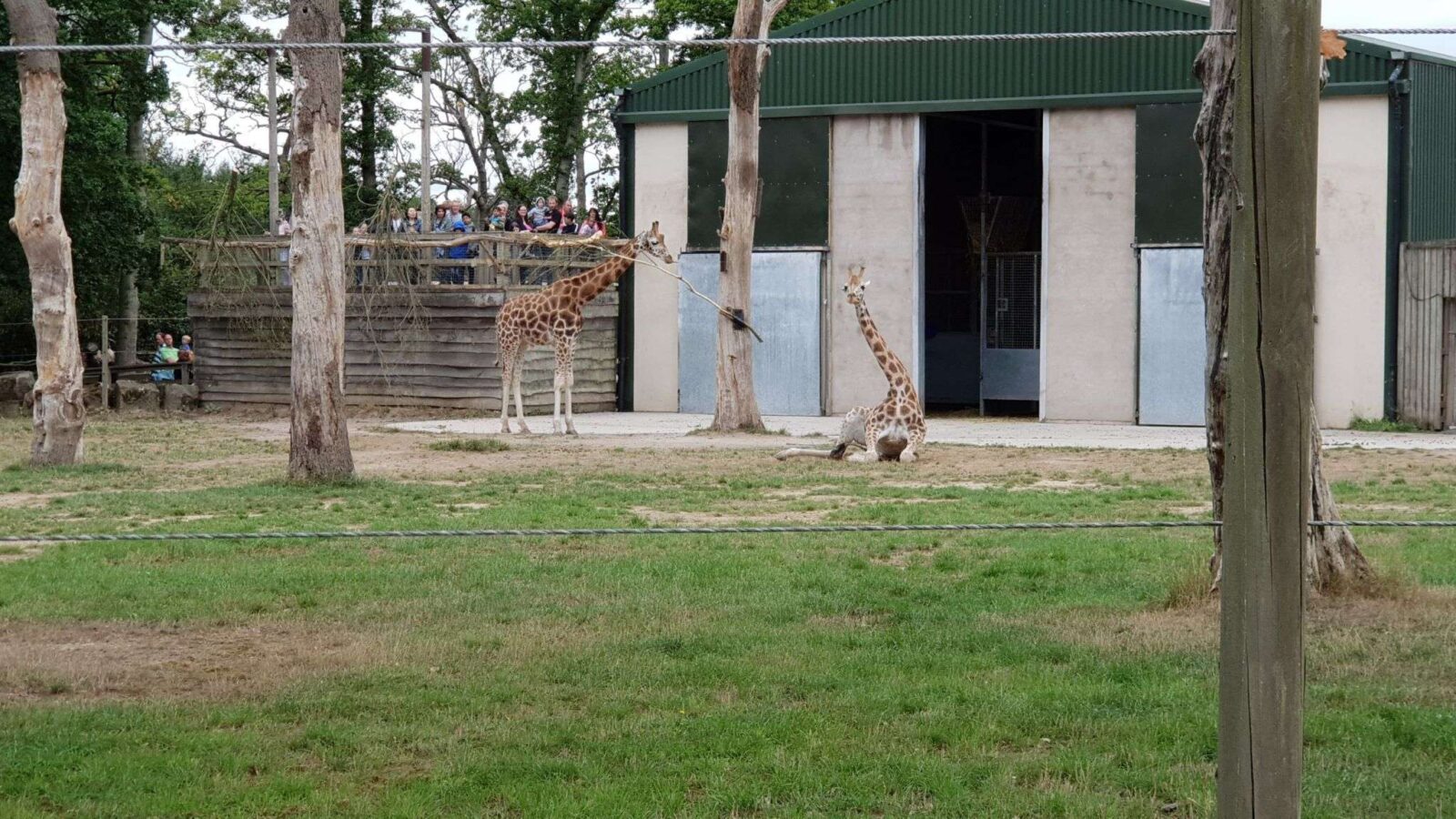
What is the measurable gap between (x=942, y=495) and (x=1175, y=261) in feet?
39.5

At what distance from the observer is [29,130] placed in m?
15.7

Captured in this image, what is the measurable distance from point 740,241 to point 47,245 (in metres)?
8.96

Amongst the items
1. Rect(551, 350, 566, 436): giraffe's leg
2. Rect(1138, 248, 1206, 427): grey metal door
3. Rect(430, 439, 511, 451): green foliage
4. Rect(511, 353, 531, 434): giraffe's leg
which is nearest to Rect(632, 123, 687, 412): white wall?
Rect(551, 350, 566, 436): giraffe's leg

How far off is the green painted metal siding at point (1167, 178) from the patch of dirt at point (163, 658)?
18490mm

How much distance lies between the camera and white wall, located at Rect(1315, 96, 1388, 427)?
2267cm

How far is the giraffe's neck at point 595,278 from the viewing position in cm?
2136

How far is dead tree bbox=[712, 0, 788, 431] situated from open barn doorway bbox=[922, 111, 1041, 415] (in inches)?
232

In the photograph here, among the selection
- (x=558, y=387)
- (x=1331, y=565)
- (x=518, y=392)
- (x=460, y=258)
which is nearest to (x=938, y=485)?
(x=1331, y=565)

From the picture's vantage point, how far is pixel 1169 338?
24234mm

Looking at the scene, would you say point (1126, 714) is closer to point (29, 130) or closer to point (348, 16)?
point (29, 130)

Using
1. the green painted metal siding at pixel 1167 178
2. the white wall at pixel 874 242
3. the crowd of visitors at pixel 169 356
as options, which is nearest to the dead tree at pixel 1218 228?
the green painted metal siding at pixel 1167 178

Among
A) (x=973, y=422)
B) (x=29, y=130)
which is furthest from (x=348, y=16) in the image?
Result: (x=29, y=130)

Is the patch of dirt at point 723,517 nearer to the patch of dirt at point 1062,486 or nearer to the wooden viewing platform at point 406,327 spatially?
the patch of dirt at point 1062,486

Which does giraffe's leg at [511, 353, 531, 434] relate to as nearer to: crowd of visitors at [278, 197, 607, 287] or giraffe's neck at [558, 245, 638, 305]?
giraffe's neck at [558, 245, 638, 305]
